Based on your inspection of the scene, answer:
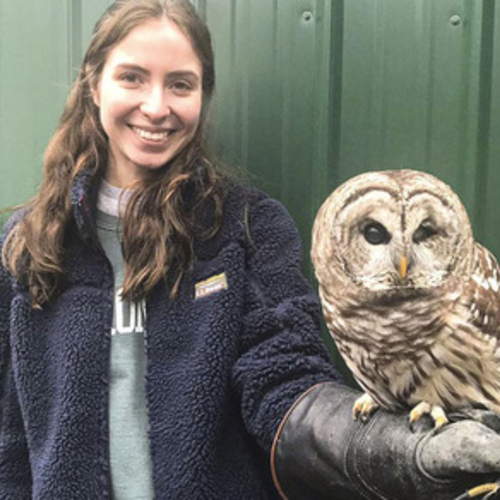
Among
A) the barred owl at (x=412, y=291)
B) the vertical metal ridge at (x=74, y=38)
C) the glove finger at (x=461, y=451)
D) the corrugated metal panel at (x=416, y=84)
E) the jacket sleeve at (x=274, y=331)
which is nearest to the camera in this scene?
the glove finger at (x=461, y=451)

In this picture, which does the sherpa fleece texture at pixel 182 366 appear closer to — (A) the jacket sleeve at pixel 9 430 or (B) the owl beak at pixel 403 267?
(A) the jacket sleeve at pixel 9 430

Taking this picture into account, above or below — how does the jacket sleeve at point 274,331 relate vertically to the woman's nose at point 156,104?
below

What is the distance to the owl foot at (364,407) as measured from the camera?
4.81ft

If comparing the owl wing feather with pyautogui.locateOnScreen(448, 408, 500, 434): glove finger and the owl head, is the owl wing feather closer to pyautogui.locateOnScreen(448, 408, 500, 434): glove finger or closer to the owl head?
the owl head

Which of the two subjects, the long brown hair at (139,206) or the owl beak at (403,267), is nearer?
the owl beak at (403,267)

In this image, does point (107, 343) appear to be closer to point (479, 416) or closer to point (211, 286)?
point (211, 286)

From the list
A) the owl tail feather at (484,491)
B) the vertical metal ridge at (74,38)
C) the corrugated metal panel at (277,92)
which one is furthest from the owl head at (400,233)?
the vertical metal ridge at (74,38)

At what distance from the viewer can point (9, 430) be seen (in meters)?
1.86

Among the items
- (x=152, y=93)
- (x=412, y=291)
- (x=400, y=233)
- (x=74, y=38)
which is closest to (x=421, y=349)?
(x=412, y=291)

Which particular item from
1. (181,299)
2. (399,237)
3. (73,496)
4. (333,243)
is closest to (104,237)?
(181,299)

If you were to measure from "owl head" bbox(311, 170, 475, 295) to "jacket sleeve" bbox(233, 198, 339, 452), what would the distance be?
0.37 metres

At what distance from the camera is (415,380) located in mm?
1347

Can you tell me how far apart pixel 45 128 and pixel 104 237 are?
57 cm

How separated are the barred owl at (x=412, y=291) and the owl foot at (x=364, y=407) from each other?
7 cm
